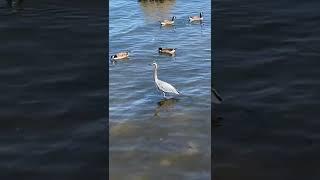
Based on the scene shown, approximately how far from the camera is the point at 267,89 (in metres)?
15.3

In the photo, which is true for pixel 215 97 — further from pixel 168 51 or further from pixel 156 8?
pixel 156 8

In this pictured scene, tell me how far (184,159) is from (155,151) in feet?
2.54

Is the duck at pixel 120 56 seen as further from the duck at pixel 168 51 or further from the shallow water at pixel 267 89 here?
the shallow water at pixel 267 89

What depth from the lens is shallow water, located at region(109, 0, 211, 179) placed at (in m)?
12.1

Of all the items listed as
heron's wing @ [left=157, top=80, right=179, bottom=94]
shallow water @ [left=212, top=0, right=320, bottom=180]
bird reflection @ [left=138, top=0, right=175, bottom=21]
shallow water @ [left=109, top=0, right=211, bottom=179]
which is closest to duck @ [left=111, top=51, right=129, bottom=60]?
shallow water @ [left=109, top=0, right=211, bottom=179]

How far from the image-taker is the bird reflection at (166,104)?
599 inches
